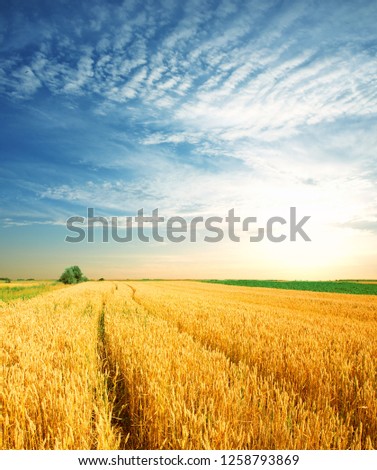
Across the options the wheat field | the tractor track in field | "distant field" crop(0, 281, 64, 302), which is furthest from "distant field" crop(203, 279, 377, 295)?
the tractor track in field

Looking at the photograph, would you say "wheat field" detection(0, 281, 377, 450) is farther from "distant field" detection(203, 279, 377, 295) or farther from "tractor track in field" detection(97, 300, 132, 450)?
"distant field" detection(203, 279, 377, 295)

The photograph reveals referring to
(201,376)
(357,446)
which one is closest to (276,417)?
(357,446)

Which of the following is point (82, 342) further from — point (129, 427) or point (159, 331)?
point (129, 427)

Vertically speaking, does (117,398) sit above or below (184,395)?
below

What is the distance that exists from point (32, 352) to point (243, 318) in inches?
260

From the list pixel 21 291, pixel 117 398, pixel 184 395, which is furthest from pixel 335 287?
pixel 184 395

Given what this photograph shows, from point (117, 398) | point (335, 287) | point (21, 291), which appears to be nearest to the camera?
point (117, 398)

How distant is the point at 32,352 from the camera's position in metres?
5.22

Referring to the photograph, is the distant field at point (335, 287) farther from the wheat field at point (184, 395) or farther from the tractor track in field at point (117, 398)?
the tractor track in field at point (117, 398)

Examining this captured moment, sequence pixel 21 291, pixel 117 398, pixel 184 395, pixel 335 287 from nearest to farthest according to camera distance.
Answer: pixel 184 395
pixel 117 398
pixel 21 291
pixel 335 287

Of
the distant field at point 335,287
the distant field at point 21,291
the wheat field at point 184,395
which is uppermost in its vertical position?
the wheat field at point 184,395

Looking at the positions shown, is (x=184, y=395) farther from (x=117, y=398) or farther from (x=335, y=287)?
(x=335, y=287)

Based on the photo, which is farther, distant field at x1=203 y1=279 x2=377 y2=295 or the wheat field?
distant field at x1=203 y1=279 x2=377 y2=295

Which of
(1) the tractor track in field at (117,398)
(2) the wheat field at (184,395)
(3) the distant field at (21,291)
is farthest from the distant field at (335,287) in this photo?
(1) the tractor track in field at (117,398)
